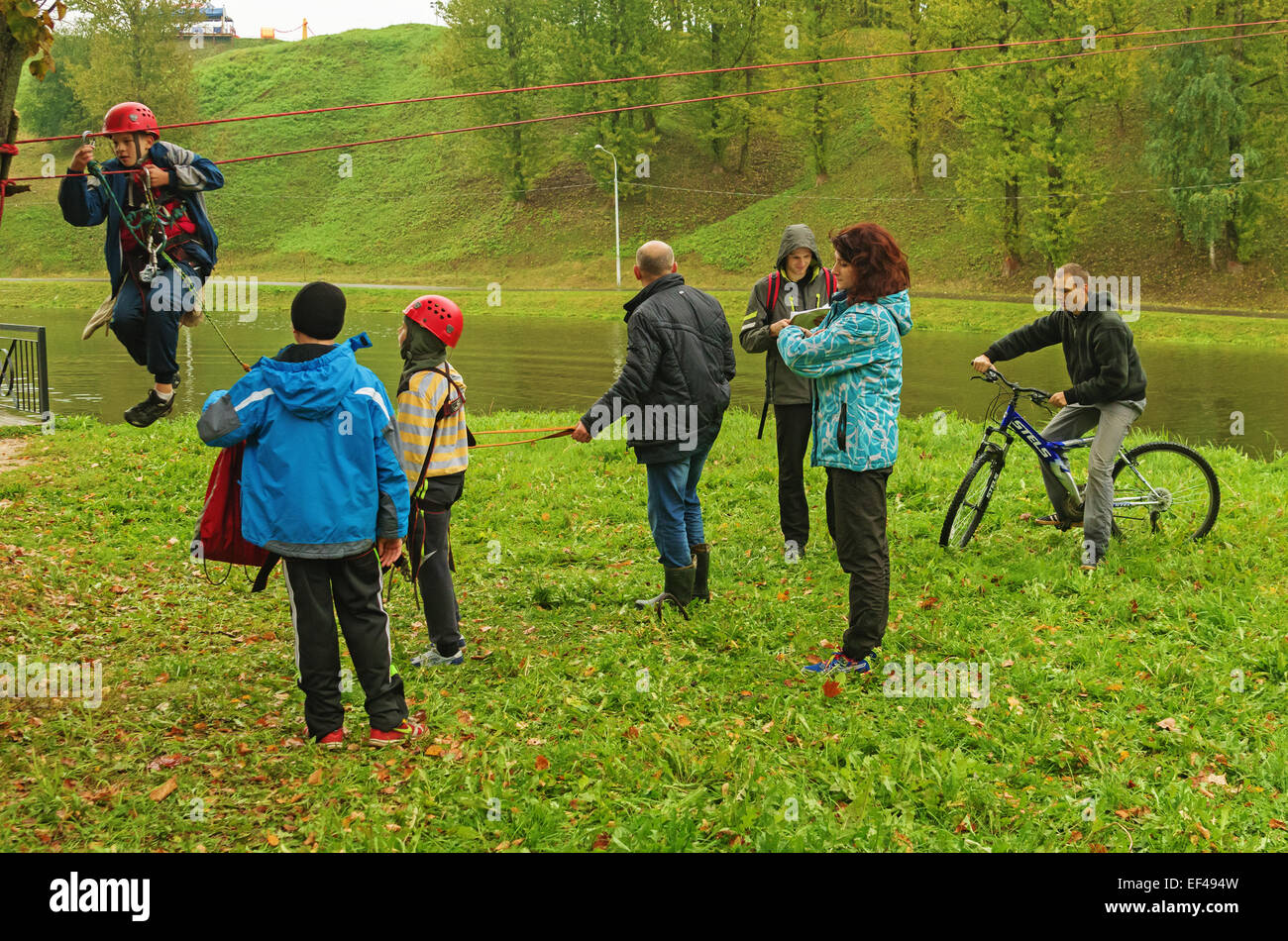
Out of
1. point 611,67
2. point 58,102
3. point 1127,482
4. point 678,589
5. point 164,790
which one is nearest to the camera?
point 164,790

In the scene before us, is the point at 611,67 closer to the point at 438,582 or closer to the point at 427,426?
the point at 427,426

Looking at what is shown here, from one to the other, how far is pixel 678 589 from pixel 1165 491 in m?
4.14

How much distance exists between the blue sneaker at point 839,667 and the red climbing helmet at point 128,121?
460 centimetres

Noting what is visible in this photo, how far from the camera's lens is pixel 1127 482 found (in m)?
8.12

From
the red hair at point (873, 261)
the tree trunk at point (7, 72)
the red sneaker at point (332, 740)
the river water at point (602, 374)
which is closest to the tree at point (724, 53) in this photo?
the river water at point (602, 374)

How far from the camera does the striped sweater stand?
18.3 ft

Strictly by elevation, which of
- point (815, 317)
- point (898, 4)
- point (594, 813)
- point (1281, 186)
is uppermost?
point (898, 4)

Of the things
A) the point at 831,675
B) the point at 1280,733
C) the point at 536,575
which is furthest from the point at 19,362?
the point at 1280,733

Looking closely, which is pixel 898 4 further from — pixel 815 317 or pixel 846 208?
pixel 815 317

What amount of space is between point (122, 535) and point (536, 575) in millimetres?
3779

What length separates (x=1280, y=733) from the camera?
4895 mm

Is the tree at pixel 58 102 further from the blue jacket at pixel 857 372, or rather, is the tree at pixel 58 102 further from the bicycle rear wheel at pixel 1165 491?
the blue jacket at pixel 857 372

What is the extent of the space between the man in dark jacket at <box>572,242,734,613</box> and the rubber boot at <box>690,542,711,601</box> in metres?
0.13

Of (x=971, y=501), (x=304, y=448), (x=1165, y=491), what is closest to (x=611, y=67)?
(x=971, y=501)
